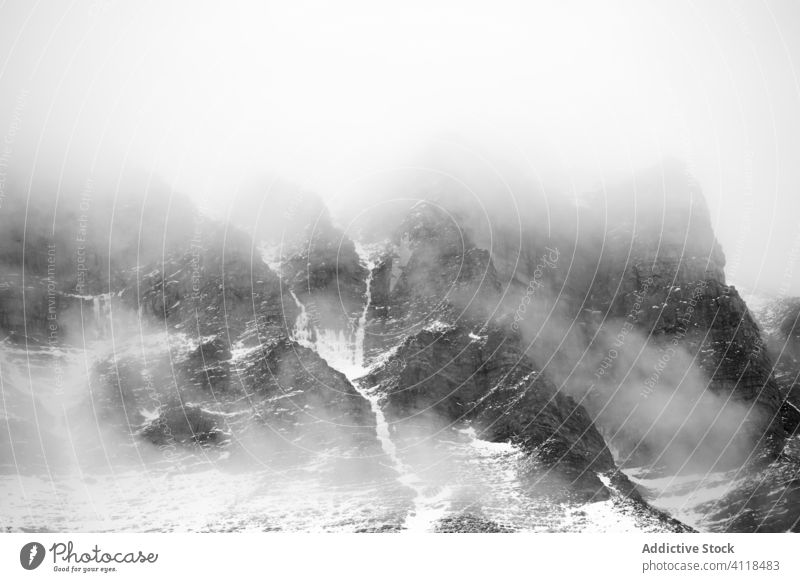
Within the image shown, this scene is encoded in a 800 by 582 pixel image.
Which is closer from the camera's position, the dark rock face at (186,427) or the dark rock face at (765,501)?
the dark rock face at (765,501)

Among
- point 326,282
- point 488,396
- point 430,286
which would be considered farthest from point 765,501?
point 326,282

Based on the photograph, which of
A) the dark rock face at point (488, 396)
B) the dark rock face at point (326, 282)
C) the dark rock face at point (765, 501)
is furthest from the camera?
the dark rock face at point (326, 282)

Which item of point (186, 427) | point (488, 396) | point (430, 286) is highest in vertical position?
point (430, 286)

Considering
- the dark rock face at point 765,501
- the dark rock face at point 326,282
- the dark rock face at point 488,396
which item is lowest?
the dark rock face at point 765,501

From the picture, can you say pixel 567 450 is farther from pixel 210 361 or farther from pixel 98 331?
pixel 98 331

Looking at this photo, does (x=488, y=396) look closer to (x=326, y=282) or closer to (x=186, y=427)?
(x=326, y=282)

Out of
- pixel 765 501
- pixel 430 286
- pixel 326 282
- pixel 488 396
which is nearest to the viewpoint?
pixel 765 501

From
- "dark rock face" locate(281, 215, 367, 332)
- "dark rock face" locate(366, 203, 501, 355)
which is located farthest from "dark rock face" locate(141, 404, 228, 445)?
"dark rock face" locate(366, 203, 501, 355)

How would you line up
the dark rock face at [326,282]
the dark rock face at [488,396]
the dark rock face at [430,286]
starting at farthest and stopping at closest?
1. the dark rock face at [326,282]
2. the dark rock face at [430,286]
3. the dark rock face at [488,396]

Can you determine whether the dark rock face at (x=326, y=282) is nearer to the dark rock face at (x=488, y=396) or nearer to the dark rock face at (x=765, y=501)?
the dark rock face at (x=488, y=396)

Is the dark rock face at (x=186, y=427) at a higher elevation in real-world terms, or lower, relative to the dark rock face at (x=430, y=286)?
lower

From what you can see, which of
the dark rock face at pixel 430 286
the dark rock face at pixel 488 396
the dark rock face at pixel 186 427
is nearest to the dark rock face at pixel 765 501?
the dark rock face at pixel 488 396

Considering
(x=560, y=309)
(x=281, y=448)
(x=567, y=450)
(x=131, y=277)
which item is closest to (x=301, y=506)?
(x=281, y=448)

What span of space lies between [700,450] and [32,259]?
586 feet
